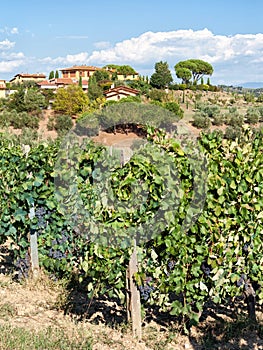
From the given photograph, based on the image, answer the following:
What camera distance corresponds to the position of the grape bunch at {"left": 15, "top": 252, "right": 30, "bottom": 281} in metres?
5.22

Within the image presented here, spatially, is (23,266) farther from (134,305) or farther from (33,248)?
(134,305)

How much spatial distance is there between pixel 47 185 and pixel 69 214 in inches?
19.7

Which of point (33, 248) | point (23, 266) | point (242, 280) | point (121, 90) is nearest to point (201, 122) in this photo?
point (121, 90)

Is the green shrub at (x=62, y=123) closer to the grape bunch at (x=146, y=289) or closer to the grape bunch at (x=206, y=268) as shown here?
Result: the grape bunch at (x=146, y=289)

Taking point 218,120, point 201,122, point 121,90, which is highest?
point 121,90

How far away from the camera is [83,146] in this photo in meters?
4.51

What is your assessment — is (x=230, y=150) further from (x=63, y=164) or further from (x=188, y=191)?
(x=63, y=164)

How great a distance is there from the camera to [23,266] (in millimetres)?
5301

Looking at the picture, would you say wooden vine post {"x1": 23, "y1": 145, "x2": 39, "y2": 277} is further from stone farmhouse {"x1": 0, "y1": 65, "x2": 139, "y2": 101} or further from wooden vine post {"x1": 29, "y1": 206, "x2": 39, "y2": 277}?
stone farmhouse {"x1": 0, "y1": 65, "x2": 139, "y2": 101}

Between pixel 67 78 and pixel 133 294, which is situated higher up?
pixel 67 78

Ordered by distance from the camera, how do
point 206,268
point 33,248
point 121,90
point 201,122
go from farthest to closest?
point 121,90 → point 201,122 → point 33,248 → point 206,268

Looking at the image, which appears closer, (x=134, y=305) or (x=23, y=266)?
(x=134, y=305)

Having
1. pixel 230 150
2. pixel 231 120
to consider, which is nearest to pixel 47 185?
pixel 230 150


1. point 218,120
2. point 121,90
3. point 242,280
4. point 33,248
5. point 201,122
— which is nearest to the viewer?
point 242,280
